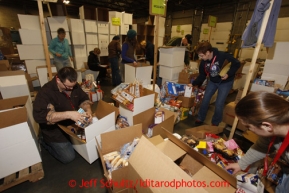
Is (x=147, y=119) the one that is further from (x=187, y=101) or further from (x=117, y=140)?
(x=187, y=101)

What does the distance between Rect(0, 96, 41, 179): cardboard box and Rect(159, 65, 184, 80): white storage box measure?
2354 mm

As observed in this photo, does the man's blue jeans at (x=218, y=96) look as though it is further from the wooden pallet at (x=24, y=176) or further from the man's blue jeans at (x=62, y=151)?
the wooden pallet at (x=24, y=176)

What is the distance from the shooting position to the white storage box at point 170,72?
2.90m

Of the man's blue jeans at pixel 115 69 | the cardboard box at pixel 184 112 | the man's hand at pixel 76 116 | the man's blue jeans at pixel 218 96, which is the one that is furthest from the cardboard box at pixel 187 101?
the man's blue jeans at pixel 115 69

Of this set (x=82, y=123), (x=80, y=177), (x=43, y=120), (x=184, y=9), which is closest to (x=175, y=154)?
(x=82, y=123)

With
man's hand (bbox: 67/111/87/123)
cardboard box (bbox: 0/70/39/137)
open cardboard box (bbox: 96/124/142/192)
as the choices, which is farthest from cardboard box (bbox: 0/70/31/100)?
open cardboard box (bbox: 96/124/142/192)

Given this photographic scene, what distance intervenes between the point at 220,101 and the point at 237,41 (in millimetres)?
5191

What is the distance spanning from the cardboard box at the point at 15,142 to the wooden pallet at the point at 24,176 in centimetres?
6

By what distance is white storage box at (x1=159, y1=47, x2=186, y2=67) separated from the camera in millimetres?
2759

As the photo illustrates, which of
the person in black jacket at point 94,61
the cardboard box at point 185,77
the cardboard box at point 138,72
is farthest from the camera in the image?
the person in black jacket at point 94,61

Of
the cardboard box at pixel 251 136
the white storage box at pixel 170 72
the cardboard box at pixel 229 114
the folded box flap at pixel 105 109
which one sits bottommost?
the cardboard box at pixel 251 136

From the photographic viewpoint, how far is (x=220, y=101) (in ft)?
7.23

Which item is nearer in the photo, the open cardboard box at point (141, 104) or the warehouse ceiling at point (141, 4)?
the open cardboard box at point (141, 104)

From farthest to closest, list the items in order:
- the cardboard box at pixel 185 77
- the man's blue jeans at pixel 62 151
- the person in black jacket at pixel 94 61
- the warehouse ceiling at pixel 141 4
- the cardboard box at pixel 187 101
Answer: the warehouse ceiling at pixel 141 4 → the person in black jacket at pixel 94 61 → the cardboard box at pixel 185 77 → the cardboard box at pixel 187 101 → the man's blue jeans at pixel 62 151
